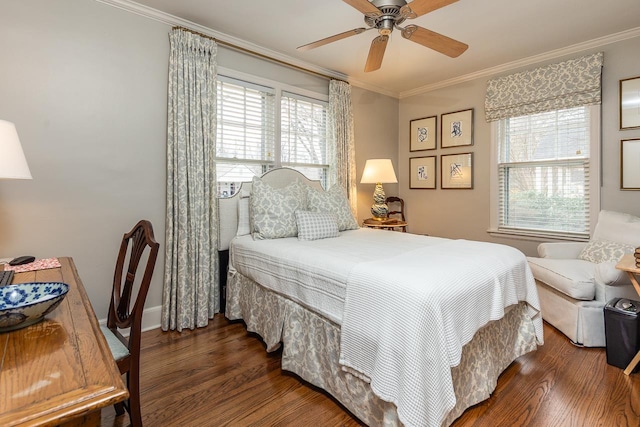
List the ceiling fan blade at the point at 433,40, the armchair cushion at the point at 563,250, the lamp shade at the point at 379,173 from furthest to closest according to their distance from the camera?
1. the lamp shade at the point at 379,173
2. the armchair cushion at the point at 563,250
3. the ceiling fan blade at the point at 433,40

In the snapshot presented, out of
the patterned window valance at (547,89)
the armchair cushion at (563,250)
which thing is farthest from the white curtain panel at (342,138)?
the armchair cushion at (563,250)

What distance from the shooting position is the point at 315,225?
9.02ft

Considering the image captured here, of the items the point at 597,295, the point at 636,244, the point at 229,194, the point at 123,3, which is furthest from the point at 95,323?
the point at 636,244

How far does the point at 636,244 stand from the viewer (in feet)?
8.74

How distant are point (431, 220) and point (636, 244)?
2205 mm

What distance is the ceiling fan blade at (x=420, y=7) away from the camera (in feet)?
6.09

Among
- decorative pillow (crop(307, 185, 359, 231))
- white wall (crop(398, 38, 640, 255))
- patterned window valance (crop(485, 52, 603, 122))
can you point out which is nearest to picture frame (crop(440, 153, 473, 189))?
white wall (crop(398, 38, 640, 255))

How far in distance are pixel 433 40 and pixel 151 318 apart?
313 centimetres

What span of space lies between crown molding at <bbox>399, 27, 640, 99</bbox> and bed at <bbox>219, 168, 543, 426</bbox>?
8.36 ft

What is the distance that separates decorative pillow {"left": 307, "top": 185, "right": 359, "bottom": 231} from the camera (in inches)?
122

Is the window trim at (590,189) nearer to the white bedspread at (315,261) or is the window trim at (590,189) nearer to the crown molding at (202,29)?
the white bedspread at (315,261)

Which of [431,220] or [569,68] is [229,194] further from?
[569,68]

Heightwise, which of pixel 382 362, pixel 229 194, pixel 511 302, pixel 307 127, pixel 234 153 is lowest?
pixel 382 362

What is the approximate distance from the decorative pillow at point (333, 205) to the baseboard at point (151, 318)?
161cm
